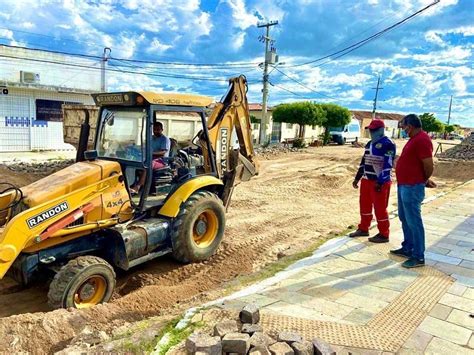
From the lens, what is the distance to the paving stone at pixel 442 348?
3131mm

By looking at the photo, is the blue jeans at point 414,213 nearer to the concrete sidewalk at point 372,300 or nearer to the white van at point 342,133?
the concrete sidewalk at point 372,300

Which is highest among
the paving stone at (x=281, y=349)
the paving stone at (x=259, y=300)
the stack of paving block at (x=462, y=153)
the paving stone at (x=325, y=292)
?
the stack of paving block at (x=462, y=153)

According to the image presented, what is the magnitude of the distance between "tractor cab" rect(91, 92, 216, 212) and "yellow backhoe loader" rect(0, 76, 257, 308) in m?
0.01

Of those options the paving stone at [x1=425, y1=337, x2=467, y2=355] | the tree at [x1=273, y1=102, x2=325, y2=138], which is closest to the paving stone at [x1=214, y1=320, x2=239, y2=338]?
the paving stone at [x1=425, y1=337, x2=467, y2=355]

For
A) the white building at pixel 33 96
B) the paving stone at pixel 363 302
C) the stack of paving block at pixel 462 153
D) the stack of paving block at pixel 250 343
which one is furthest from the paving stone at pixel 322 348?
the stack of paving block at pixel 462 153

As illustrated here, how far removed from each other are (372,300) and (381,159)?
2.38 metres

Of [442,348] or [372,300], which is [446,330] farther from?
[372,300]

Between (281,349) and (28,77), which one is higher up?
(28,77)

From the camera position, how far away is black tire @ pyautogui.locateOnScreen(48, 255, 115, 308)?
387 cm

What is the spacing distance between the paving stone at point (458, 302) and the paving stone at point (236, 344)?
7.77 ft

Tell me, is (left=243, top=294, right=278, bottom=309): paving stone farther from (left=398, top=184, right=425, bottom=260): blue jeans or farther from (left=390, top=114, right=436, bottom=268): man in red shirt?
(left=398, top=184, right=425, bottom=260): blue jeans

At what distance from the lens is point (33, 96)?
745 inches

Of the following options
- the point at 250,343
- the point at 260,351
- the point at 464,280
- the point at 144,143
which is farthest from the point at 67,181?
the point at 464,280

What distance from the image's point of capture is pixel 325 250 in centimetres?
570
